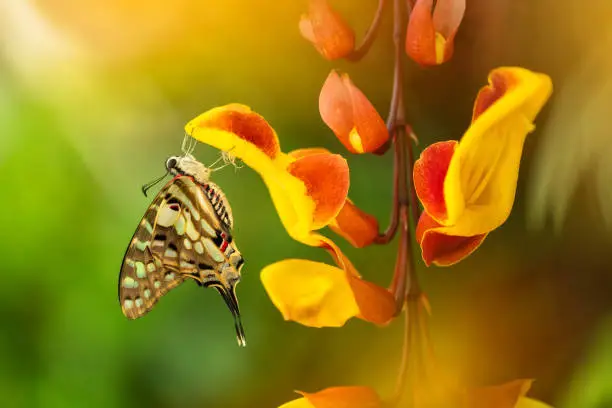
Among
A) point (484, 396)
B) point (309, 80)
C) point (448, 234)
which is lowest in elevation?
point (484, 396)

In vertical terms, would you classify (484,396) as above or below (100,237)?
below

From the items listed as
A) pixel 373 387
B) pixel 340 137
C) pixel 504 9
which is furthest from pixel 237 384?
pixel 504 9

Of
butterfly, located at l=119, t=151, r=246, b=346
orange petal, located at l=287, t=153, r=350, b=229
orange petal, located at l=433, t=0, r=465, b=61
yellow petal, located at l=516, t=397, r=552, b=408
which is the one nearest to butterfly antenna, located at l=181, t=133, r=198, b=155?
butterfly, located at l=119, t=151, r=246, b=346

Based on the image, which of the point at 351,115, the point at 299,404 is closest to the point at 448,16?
the point at 351,115

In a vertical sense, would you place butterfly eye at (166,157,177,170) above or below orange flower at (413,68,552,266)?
above

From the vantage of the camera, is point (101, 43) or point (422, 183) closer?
point (422, 183)

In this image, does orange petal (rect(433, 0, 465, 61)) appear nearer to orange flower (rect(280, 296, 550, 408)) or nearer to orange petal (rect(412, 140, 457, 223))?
orange petal (rect(412, 140, 457, 223))

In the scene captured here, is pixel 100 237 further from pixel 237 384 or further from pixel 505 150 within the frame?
pixel 505 150
